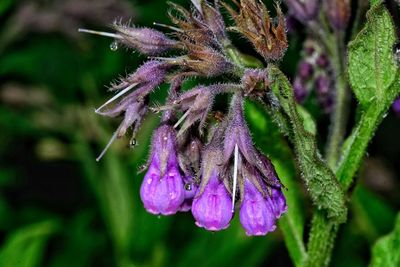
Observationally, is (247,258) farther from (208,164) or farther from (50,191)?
(50,191)

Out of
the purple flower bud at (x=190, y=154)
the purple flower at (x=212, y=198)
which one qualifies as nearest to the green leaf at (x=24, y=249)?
the purple flower bud at (x=190, y=154)

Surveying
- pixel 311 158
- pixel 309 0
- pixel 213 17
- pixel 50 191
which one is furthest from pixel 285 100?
pixel 50 191

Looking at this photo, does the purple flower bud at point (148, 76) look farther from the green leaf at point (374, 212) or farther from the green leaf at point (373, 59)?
the green leaf at point (374, 212)

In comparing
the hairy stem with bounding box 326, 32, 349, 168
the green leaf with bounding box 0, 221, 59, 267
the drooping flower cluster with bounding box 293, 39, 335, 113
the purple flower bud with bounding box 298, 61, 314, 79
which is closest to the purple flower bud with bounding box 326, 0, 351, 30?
the hairy stem with bounding box 326, 32, 349, 168

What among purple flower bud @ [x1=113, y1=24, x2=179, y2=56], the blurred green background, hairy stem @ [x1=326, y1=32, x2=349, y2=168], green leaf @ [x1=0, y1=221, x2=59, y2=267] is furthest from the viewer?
the blurred green background

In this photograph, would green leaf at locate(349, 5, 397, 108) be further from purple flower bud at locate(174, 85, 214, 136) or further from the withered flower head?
purple flower bud at locate(174, 85, 214, 136)

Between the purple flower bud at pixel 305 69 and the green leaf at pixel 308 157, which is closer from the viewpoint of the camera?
the green leaf at pixel 308 157
